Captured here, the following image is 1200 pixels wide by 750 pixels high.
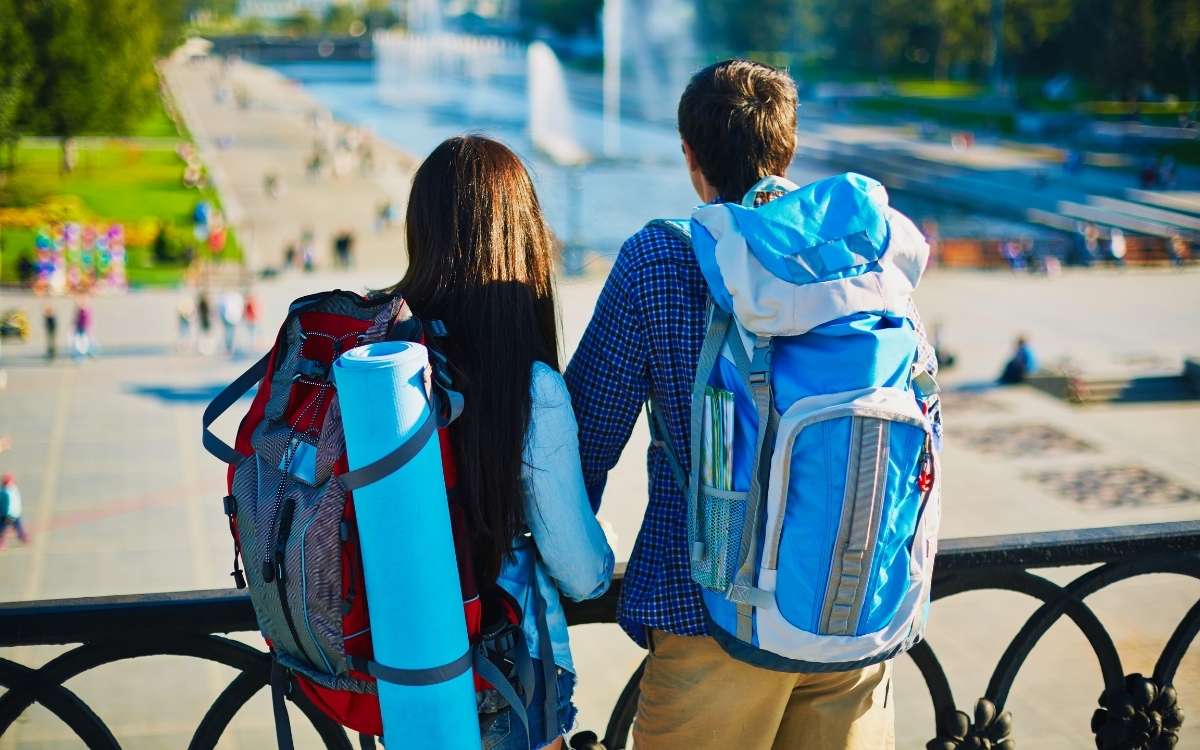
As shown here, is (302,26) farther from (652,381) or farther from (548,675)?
(548,675)

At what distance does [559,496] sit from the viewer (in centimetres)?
228

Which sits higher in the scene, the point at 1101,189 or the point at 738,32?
the point at 738,32

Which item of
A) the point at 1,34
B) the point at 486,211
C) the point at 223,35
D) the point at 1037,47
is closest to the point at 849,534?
the point at 486,211

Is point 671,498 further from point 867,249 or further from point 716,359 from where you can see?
point 867,249

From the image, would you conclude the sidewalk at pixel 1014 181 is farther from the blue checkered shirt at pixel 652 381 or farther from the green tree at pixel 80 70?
the blue checkered shirt at pixel 652 381

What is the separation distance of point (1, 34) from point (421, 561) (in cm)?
4413

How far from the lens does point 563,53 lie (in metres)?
129

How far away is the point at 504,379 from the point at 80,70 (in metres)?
48.6

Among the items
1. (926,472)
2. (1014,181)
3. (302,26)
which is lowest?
(1014,181)

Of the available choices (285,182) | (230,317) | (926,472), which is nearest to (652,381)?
(926,472)

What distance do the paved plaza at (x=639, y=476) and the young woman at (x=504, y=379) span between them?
2.25 m

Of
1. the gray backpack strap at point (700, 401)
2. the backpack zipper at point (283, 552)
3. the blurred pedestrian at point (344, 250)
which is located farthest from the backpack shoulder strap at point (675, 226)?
the blurred pedestrian at point (344, 250)

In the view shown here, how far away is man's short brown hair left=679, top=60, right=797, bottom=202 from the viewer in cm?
242

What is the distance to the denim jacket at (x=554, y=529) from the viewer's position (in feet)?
7.38
